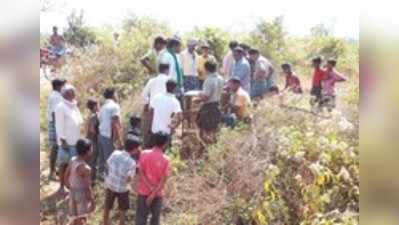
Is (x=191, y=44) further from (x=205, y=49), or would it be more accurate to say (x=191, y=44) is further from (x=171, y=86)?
(x=171, y=86)

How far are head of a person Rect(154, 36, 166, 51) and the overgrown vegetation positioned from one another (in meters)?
0.03

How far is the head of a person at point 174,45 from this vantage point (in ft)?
9.87

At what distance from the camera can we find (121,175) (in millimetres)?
3049

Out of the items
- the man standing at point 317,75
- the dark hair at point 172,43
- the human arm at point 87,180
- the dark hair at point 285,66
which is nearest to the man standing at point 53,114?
the human arm at point 87,180

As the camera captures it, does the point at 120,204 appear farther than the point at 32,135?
Yes

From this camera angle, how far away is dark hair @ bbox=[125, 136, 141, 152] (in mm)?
3029

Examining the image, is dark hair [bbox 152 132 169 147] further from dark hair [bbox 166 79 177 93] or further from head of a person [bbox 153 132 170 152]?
dark hair [bbox 166 79 177 93]

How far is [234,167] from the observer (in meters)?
3.06

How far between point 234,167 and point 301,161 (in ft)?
0.96

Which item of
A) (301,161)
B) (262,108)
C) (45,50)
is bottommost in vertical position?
(301,161)

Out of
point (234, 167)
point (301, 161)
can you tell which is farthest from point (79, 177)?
point (301, 161)

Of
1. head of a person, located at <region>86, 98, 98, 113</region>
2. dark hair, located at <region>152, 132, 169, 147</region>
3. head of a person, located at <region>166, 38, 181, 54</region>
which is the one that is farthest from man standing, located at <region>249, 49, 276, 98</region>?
head of a person, located at <region>86, 98, 98, 113</region>

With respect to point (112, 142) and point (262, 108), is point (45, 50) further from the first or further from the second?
point (262, 108)

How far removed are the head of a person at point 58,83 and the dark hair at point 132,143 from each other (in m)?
0.36
